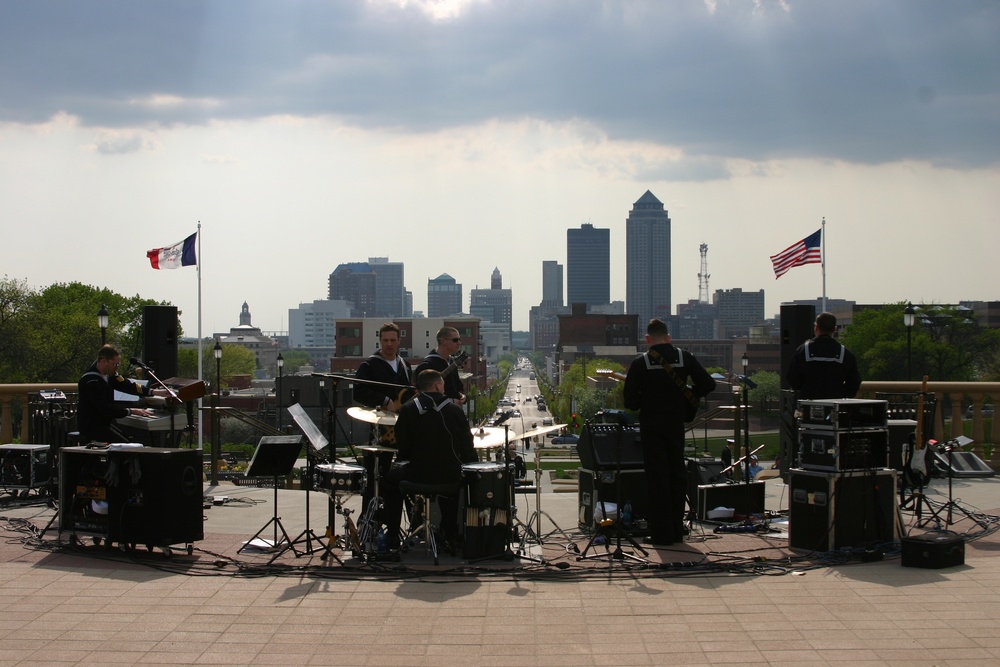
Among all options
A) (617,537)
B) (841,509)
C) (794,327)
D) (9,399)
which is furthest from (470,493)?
(9,399)

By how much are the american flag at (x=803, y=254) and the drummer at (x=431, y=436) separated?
60.4 feet

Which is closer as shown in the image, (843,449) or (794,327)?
(843,449)

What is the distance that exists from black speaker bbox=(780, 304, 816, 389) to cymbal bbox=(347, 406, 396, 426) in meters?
6.74

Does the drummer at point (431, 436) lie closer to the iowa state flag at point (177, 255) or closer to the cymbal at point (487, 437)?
the cymbal at point (487, 437)

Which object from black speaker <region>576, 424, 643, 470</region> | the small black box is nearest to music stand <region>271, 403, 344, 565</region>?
black speaker <region>576, 424, 643, 470</region>

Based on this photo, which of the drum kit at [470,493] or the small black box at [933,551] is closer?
the small black box at [933,551]

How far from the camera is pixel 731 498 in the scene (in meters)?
11.0

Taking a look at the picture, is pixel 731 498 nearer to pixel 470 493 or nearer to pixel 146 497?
pixel 470 493

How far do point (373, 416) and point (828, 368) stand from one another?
491cm

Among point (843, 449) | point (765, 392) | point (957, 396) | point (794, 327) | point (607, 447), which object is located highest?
point (794, 327)

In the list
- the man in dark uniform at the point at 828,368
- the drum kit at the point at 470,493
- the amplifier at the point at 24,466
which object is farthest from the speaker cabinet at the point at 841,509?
the amplifier at the point at 24,466

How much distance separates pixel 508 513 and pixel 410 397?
151cm

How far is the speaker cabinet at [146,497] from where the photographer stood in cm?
888

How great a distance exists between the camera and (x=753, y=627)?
6.63 metres
